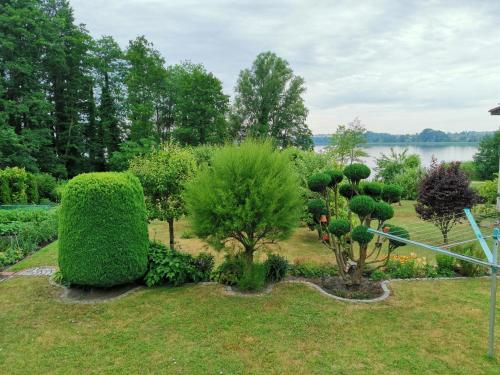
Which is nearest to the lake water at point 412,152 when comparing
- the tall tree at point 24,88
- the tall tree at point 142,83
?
the tall tree at point 142,83

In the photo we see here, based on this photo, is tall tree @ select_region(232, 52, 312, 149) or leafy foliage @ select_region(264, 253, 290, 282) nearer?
leafy foliage @ select_region(264, 253, 290, 282)

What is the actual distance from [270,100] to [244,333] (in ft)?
93.5

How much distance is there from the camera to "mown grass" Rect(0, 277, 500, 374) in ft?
13.1

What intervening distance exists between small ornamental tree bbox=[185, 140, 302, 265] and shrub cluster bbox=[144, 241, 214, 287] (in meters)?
0.86

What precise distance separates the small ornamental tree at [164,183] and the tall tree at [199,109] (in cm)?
1684

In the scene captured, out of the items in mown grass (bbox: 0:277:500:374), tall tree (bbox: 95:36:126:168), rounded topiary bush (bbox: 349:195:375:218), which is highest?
tall tree (bbox: 95:36:126:168)

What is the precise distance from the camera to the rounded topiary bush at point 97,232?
5.74 metres

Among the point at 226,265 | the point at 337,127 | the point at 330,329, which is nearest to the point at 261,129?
the point at 337,127

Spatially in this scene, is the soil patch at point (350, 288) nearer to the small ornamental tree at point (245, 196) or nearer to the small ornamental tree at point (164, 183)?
the small ornamental tree at point (245, 196)

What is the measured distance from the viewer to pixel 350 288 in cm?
635

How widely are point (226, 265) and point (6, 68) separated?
22.7m

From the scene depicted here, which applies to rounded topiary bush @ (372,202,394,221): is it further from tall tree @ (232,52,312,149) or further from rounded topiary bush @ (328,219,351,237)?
tall tree @ (232,52,312,149)

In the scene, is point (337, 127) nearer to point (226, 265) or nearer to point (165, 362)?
point (226, 265)

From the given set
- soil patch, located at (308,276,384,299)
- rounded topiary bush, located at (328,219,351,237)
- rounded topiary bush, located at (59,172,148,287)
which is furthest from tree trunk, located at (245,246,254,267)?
rounded topiary bush, located at (59,172,148,287)
